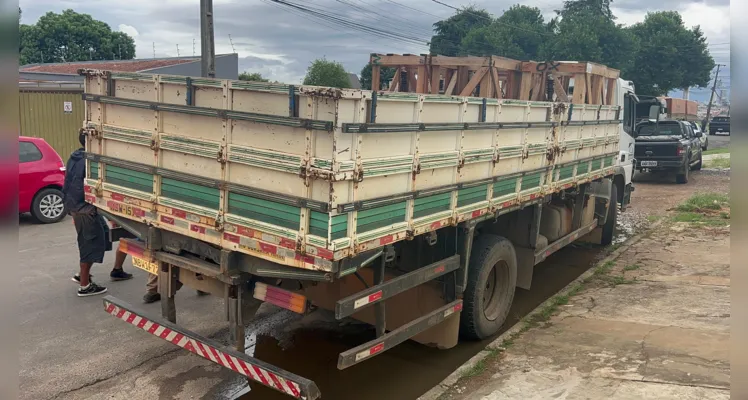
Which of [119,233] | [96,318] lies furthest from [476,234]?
[96,318]

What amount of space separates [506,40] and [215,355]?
39471mm

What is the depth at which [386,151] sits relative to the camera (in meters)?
3.97

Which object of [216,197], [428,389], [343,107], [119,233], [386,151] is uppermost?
[343,107]

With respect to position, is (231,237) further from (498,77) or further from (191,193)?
(498,77)

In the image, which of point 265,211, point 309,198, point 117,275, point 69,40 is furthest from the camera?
point 69,40

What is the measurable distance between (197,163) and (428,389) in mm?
2675

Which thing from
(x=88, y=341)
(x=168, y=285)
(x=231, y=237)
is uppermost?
(x=231, y=237)

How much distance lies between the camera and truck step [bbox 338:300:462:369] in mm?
3958

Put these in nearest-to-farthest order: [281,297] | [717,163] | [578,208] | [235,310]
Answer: [281,297]
[235,310]
[578,208]
[717,163]

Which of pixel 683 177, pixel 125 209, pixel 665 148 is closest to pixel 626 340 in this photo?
pixel 125 209

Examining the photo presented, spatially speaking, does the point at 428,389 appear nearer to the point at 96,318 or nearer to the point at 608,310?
the point at 608,310

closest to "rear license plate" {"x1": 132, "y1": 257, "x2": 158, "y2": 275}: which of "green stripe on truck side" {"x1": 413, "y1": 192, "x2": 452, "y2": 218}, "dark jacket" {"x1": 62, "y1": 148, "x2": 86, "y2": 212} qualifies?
"dark jacket" {"x1": 62, "y1": 148, "x2": 86, "y2": 212}

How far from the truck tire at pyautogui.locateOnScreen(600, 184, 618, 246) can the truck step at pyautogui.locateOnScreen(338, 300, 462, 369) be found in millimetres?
5661

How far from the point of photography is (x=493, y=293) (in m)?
6.05
